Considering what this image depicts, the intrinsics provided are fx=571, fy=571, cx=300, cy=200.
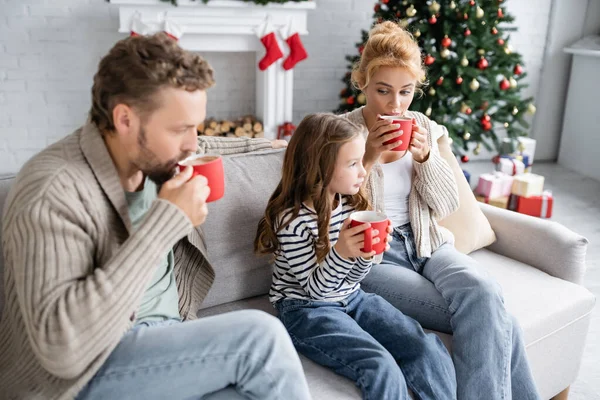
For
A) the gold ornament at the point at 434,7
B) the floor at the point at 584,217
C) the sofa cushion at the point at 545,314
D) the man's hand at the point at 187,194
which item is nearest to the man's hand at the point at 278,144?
the sofa cushion at the point at 545,314

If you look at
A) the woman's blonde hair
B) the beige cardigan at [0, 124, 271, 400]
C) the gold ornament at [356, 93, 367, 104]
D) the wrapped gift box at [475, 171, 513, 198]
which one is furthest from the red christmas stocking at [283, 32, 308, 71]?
the beige cardigan at [0, 124, 271, 400]

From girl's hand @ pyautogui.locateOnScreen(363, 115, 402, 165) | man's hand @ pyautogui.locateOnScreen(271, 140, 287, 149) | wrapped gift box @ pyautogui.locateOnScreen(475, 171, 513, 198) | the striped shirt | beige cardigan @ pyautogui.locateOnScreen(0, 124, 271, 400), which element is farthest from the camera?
wrapped gift box @ pyautogui.locateOnScreen(475, 171, 513, 198)

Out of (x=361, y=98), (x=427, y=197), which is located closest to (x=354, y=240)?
(x=427, y=197)

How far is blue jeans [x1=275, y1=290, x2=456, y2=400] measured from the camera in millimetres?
1368

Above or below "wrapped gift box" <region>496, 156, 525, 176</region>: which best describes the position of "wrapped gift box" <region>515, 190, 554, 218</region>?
below

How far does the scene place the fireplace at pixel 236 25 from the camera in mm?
3746

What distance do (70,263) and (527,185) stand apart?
11.0ft

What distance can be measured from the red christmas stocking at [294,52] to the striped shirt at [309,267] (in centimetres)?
270

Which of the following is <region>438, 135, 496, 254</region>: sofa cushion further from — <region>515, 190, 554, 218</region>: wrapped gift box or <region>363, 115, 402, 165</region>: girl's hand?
<region>515, 190, 554, 218</region>: wrapped gift box

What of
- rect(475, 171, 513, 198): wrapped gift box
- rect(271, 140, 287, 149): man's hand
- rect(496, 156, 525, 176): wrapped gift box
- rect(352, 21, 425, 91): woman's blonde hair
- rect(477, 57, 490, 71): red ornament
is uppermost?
rect(352, 21, 425, 91): woman's blonde hair

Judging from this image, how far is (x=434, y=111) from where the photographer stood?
12.4ft

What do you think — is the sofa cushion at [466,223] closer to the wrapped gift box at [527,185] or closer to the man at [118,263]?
the man at [118,263]

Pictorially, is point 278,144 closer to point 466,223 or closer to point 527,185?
point 466,223

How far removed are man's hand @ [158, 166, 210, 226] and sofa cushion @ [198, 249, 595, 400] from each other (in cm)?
63
